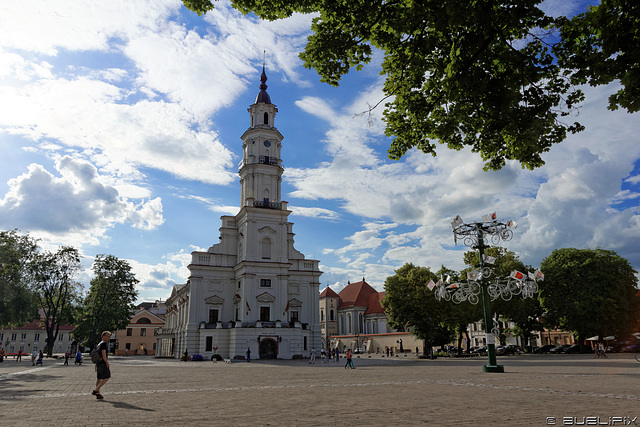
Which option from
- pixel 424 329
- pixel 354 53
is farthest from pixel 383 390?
pixel 424 329

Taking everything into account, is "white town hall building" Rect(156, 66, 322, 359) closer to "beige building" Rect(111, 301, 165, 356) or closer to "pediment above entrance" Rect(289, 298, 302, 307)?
"pediment above entrance" Rect(289, 298, 302, 307)

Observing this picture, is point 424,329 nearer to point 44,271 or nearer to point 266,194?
point 266,194

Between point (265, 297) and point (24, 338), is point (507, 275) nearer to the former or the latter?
point (265, 297)

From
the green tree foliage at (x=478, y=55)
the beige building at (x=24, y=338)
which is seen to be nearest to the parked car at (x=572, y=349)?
the green tree foliage at (x=478, y=55)

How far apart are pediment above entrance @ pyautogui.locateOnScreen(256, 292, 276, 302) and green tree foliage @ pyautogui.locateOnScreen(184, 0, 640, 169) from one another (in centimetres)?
4512

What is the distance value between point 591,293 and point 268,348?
38.9 m

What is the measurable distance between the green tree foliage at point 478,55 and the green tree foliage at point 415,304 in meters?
37.3

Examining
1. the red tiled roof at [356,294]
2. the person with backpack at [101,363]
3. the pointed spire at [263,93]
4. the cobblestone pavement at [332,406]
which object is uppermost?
the pointed spire at [263,93]

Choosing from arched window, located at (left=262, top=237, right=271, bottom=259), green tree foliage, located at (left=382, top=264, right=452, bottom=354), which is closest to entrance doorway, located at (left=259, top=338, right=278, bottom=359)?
arched window, located at (left=262, top=237, right=271, bottom=259)

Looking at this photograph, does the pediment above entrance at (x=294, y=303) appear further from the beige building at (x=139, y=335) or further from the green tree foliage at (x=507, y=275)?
the beige building at (x=139, y=335)

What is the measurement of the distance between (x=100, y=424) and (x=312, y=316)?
169 ft

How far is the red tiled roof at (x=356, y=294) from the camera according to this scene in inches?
4114

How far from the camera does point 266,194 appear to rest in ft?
192

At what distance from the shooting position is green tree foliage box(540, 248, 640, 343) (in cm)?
5059
